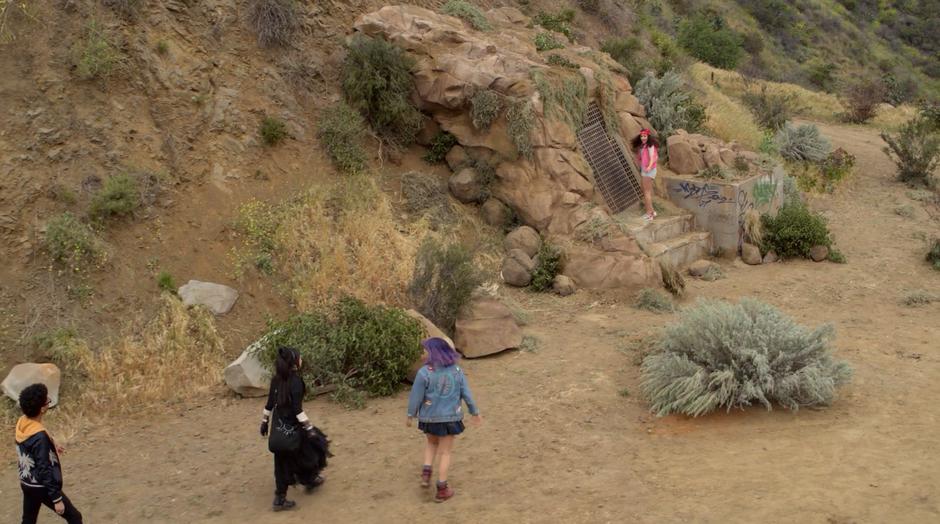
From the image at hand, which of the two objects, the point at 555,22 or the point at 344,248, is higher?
the point at 555,22

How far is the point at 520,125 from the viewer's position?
11.7m

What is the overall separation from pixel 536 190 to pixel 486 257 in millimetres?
1394

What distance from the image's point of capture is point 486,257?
11078mm

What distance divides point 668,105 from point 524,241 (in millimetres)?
5379

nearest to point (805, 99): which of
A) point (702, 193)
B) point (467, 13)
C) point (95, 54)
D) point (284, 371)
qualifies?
point (702, 193)

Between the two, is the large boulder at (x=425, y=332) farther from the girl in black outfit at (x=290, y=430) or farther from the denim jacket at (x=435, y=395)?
the denim jacket at (x=435, y=395)

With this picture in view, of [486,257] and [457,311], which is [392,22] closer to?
[486,257]

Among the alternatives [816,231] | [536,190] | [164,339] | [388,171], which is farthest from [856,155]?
[164,339]

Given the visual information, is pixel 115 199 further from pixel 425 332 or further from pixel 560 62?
pixel 560 62

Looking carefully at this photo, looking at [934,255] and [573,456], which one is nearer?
[573,456]

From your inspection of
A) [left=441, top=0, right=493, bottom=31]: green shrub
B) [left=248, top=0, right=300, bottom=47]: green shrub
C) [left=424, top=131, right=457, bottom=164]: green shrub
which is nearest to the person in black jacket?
[left=248, top=0, right=300, bottom=47]: green shrub

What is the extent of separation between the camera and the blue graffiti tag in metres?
12.9

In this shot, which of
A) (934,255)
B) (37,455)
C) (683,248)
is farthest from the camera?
(934,255)

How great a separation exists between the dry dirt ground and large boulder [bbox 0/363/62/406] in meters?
Answer: 0.67
